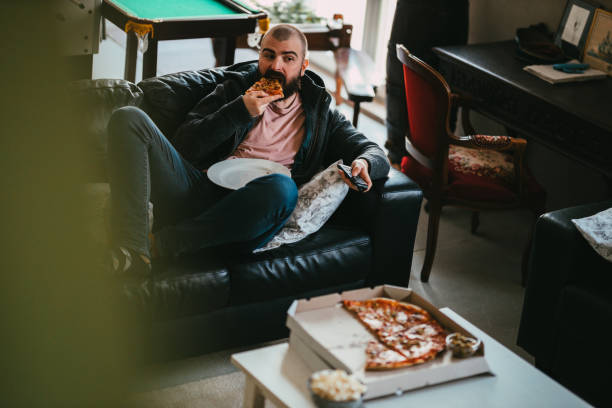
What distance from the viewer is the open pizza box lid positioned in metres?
1.51

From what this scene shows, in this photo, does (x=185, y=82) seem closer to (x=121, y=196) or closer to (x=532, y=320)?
(x=121, y=196)

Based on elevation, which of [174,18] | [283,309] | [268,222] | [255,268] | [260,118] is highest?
[174,18]

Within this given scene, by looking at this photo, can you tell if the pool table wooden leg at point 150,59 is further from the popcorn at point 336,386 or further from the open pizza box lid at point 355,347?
the popcorn at point 336,386

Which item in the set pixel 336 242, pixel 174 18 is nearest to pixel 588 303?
pixel 336 242

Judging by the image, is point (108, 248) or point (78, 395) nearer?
point (78, 395)

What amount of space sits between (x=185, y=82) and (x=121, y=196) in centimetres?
72

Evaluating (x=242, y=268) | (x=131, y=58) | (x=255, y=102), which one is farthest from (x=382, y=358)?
(x=131, y=58)

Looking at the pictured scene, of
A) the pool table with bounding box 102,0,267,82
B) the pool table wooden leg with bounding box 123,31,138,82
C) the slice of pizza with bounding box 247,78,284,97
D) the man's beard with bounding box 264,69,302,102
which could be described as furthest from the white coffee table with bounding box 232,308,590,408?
the pool table wooden leg with bounding box 123,31,138,82

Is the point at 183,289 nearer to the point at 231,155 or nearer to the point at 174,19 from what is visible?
the point at 231,155

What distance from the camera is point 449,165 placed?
2.87 metres

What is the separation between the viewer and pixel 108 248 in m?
1.87

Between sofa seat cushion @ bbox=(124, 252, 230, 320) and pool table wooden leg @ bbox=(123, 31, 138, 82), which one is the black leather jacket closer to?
sofa seat cushion @ bbox=(124, 252, 230, 320)

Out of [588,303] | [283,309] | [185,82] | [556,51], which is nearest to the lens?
[588,303]

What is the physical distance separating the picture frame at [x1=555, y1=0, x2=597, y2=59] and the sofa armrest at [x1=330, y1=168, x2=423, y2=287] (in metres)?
1.25
